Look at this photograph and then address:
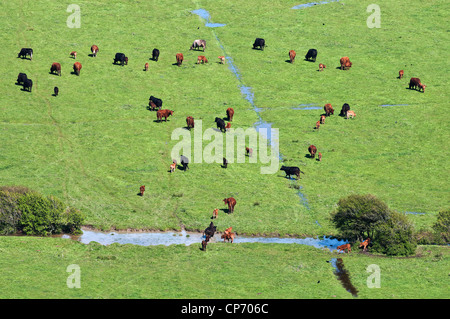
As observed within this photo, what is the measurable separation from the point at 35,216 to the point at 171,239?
9.59 metres

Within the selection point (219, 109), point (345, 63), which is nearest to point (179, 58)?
point (219, 109)

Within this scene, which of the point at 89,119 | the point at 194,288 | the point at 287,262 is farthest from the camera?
the point at 89,119

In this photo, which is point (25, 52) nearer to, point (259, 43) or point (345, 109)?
point (259, 43)

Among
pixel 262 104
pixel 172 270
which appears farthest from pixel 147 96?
pixel 172 270

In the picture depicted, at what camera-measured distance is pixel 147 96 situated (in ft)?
239

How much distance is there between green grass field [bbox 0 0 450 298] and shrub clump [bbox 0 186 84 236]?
191 cm

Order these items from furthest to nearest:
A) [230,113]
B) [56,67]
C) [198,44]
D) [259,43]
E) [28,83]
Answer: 1. [259,43]
2. [198,44]
3. [56,67]
4. [28,83]
5. [230,113]

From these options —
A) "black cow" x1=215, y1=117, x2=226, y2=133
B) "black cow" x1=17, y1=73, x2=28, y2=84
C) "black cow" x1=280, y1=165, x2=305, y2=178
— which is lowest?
"black cow" x1=280, y1=165, x2=305, y2=178

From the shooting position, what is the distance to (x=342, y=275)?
4462cm

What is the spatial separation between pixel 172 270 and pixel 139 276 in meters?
2.20

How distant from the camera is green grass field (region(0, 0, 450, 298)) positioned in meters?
45.4

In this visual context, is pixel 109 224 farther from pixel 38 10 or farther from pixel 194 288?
pixel 38 10

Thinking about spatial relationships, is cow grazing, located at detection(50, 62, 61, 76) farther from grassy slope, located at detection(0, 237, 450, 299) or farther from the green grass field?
grassy slope, located at detection(0, 237, 450, 299)

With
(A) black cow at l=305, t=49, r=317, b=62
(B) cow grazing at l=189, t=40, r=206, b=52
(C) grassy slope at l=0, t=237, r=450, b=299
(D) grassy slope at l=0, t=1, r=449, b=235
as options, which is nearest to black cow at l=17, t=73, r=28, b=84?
(D) grassy slope at l=0, t=1, r=449, b=235
